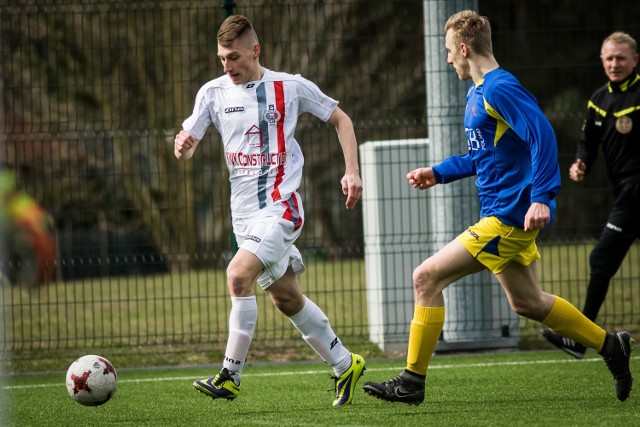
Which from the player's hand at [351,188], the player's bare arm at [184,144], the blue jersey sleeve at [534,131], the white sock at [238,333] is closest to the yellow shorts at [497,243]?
the blue jersey sleeve at [534,131]

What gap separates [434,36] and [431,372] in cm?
295

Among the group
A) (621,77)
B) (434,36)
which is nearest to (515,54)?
(434,36)

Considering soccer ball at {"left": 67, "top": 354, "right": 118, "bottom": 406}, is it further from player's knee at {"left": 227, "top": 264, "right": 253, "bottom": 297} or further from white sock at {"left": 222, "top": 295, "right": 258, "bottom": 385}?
player's knee at {"left": 227, "top": 264, "right": 253, "bottom": 297}

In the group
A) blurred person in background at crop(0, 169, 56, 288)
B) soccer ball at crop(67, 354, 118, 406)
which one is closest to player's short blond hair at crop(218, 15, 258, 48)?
soccer ball at crop(67, 354, 118, 406)

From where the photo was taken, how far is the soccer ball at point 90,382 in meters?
6.02

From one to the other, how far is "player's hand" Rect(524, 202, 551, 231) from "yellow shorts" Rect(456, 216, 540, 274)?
12.5 inches

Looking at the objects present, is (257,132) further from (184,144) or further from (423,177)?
(423,177)

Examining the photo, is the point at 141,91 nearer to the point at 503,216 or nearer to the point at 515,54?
the point at 515,54

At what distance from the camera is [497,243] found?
5758 mm

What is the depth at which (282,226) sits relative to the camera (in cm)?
621

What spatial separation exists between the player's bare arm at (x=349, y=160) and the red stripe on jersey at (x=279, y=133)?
0.35m

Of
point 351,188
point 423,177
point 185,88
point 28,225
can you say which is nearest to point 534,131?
point 423,177

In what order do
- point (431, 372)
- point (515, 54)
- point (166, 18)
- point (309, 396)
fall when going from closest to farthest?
point (309, 396) → point (431, 372) → point (515, 54) → point (166, 18)

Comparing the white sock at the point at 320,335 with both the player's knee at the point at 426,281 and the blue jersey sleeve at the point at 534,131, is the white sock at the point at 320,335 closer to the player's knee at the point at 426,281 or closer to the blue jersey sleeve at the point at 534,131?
the player's knee at the point at 426,281
